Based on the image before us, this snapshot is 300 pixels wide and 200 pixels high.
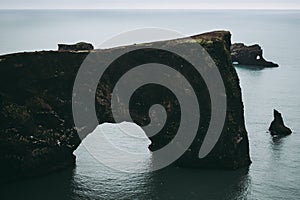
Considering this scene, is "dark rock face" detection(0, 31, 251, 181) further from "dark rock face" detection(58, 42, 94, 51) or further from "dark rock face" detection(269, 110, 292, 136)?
"dark rock face" detection(58, 42, 94, 51)

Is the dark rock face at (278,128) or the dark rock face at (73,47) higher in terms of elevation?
the dark rock face at (73,47)

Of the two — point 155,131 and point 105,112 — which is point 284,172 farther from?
point 105,112

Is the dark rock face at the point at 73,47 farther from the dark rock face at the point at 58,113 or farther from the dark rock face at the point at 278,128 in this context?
the dark rock face at the point at 278,128

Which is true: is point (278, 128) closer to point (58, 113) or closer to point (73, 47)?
point (58, 113)

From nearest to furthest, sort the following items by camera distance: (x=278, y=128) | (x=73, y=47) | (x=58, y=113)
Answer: (x=58, y=113) < (x=278, y=128) < (x=73, y=47)

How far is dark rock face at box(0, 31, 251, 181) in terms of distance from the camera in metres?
69.3

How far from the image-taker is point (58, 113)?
72750 millimetres

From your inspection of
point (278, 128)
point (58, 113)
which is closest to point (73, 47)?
point (278, 128)

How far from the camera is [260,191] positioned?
214 feet

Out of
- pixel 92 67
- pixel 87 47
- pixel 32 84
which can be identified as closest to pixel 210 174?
pixel 92 67

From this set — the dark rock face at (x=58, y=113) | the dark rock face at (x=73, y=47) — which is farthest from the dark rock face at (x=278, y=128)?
the dark rock face at (x=73, y=47)

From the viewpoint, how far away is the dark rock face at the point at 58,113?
227 feet

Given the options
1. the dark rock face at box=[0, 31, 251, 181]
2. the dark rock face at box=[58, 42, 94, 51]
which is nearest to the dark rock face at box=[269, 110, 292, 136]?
the dark rock face at box=[0, 31, 251, 181]

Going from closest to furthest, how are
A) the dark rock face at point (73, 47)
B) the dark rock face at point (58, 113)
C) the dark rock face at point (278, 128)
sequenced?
the dark rock face at point (58, 113) → the dark rock face at point (278, 128) → the dark rock face at point (73, 47)
